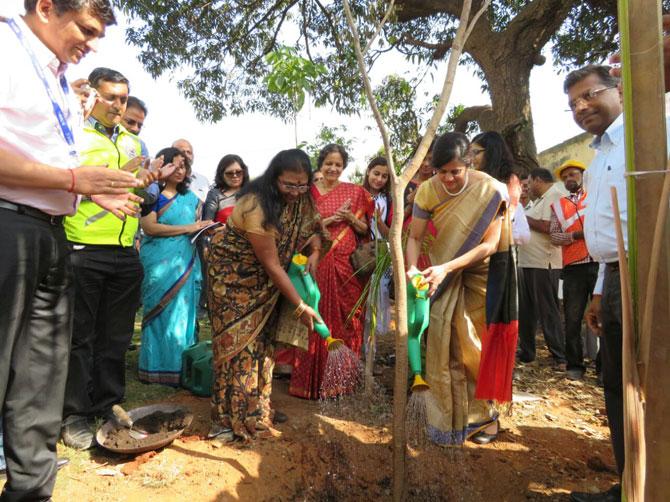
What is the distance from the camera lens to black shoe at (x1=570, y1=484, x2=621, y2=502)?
7.58 ft

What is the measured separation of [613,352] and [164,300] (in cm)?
299

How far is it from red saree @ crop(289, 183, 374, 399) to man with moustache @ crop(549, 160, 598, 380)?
2.10m

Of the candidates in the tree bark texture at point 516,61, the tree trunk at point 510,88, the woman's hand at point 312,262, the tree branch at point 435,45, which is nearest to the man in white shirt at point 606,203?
the woman's hand at point 312,262

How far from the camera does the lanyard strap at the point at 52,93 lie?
1.63 m

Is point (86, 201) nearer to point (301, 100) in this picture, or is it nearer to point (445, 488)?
point (301, 100)

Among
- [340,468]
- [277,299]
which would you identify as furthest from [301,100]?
[340,468]

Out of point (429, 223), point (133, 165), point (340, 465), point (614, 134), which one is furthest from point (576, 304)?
point (133, 165)

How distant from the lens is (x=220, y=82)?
8688mm

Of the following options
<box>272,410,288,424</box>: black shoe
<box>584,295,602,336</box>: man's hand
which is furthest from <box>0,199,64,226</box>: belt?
<box>584,295,602,336</box>: man's hand

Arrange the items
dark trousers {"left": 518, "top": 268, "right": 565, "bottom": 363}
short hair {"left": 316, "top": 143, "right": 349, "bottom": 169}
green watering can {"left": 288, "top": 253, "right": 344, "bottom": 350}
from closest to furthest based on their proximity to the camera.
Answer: green watering can {"left": 288, "top": 253, "right": 344, "bottom": 350}
short hair {"left": 316, "top": 143, "right": 349, "bottom": 169}
dark trousers {"left": 518, "top": 268, "right": 565, "bottom": 363}

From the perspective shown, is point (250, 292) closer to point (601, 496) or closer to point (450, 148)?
point (450, 148)

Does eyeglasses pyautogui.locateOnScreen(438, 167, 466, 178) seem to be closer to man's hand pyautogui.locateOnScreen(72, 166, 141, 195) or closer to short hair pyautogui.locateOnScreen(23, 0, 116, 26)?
man's hand pyautogui.locateOnScreen(72, 166, 141, 195)

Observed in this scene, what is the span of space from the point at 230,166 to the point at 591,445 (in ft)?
11.3

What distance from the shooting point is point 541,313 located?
4.88 meters
